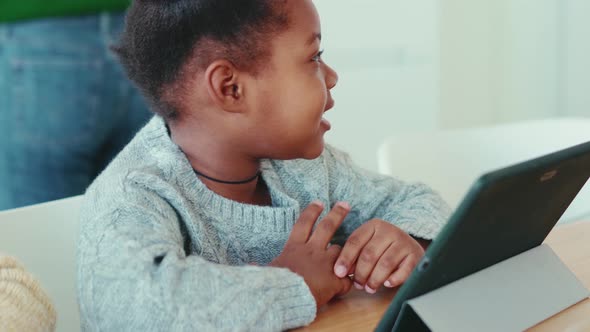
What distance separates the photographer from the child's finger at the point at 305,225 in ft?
3.06

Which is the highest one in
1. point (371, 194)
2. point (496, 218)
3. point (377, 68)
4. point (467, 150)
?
point (496, 218)

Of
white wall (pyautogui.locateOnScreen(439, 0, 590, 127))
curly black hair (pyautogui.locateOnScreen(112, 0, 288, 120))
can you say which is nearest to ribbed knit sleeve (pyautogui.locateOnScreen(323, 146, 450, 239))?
curly black hair (pyautogui.locateOnScreen(112, 0, 288, 120))

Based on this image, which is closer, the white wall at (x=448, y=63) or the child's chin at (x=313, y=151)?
the child's chin at (x=313, y=151)

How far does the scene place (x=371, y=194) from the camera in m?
1.24

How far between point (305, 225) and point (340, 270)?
0.07 metres

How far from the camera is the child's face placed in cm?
103

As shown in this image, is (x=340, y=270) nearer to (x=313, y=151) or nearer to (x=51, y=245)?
(x=313, y=151)

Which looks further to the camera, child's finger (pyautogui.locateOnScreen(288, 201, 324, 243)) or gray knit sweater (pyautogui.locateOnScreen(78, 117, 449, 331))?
child's finger (pyautogui.locateOnScreen(288, 201, 324, 243))

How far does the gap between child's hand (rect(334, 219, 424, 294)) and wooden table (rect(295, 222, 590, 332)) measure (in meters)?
0.02

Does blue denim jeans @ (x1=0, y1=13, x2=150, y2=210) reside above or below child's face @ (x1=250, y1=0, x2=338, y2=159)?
below

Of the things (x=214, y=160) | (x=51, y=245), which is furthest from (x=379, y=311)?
(x=51, y=245)

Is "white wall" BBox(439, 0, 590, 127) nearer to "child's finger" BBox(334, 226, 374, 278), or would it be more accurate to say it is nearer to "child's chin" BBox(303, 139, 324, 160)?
"child's chin" BBox(303, 139, 324, 160)

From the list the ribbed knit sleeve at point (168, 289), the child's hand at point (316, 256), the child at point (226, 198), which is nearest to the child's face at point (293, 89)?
the child at point (226, 198)

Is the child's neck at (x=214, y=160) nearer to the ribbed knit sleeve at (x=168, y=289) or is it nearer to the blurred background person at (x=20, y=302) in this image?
the ribbed knit sleeve at (x=168, y=289)
